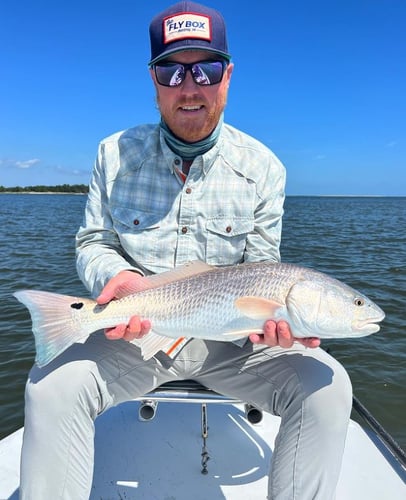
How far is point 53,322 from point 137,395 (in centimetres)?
76

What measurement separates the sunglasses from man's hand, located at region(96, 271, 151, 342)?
1.42m

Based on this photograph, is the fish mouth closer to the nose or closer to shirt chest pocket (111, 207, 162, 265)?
shirt chest pocket (111, 207, 162, 265)

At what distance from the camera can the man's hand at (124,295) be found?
2539 millimetres

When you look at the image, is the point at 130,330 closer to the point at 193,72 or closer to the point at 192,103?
the point at 192,103

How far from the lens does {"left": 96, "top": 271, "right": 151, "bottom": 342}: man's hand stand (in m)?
2.54

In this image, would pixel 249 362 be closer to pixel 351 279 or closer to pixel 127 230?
pixel 127 230

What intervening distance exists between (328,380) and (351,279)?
10.4 meters

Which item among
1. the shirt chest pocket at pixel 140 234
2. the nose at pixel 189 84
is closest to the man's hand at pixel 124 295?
the shirt chest pocket at pixel 140 234

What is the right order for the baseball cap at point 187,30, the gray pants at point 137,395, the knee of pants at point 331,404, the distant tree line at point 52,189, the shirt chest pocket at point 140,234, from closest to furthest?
the gray pants at point 137,395 → the knee of pants at point 331,404 → the baseball cap at point 187,30 → the shirt chest pocket at point 140,234 → the distant tree line at point 52,189

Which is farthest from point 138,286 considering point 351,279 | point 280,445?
point 351,279

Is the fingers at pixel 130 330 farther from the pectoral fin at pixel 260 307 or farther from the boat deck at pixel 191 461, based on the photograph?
the boat deck at pixel 191 461

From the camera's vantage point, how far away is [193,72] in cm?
299

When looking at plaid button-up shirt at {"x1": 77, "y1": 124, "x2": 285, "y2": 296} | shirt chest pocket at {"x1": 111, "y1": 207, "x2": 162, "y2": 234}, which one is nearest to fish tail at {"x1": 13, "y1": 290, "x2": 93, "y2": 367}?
plaid button-up shirt at {"x1": 77, "y1": 124, "x2": 285, "y2": 296}

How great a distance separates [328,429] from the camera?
7.59 feet
